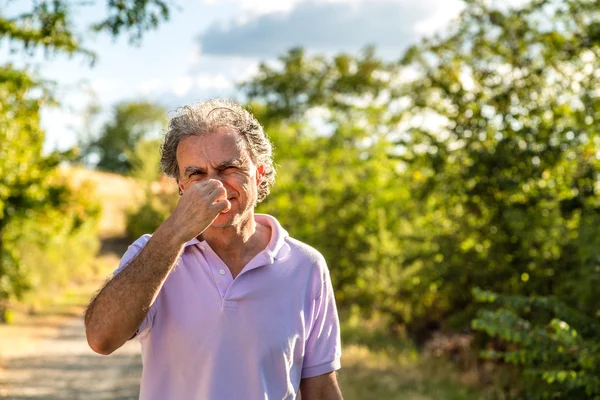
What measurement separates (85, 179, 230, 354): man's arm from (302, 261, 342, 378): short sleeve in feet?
1.89

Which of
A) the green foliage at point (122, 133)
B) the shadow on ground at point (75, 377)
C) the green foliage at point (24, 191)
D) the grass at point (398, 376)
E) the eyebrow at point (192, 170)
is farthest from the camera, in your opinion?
the green foliage at point (122, 133)

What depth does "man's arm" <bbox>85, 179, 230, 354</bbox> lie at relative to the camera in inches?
95.4

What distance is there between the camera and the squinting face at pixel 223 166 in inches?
105

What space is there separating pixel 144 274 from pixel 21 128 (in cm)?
1162

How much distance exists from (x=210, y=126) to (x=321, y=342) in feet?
2.64

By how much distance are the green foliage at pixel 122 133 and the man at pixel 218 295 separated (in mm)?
65325

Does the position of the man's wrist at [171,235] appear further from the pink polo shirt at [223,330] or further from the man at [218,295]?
the pink polo shirt at [223,330]

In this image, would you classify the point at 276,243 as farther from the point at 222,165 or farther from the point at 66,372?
the point at 66,372

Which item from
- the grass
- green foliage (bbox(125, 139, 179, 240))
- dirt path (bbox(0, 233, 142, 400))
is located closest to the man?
the grass

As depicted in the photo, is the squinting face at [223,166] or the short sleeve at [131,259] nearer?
the short sleeve at [131,259]

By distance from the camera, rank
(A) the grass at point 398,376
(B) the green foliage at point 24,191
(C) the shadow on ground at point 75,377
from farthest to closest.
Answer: (B) the green foliage at point 24,191, (C) the shadow on ground at point 75,377, (A) the grass at point 398,376

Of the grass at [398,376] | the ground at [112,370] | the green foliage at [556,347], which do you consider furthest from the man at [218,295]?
the ground at [112,370]

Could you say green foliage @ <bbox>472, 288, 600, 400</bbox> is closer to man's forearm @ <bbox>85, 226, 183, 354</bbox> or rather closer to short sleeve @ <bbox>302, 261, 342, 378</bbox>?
short sleeve @ <bbox>302, 261, 342, 378</bbox>

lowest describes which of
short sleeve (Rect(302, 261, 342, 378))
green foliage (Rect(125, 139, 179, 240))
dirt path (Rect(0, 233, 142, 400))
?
dirt path (Rect(0, 233, 142, 400))
